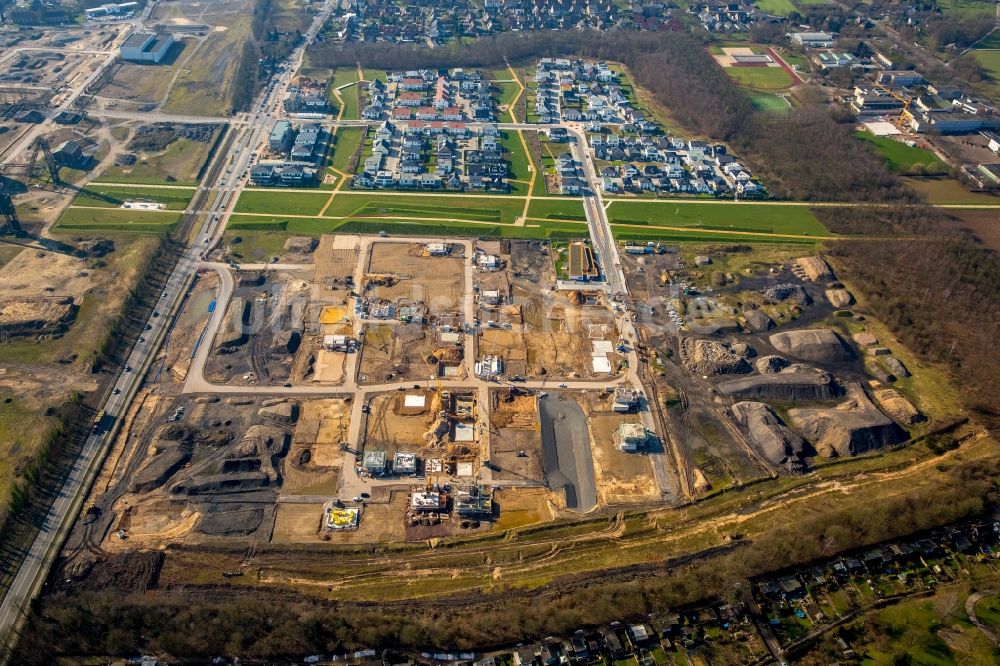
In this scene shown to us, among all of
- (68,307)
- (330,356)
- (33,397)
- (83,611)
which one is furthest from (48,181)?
(83,611)

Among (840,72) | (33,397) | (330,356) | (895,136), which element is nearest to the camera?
(33,397)

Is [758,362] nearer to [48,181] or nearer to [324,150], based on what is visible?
[324,150]

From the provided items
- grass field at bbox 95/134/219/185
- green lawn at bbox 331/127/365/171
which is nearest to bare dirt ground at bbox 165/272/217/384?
grass field at bbox 95/134/219/185

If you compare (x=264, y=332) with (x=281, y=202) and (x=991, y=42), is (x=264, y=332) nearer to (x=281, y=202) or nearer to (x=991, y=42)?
(x=281, y=202)

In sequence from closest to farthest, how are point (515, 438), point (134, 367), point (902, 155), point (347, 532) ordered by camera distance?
point (347, 532), point (515, 438), point (134, 367), point (902, 155)

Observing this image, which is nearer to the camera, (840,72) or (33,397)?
(33,397)

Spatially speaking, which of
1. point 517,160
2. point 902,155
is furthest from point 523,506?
point 902,155
